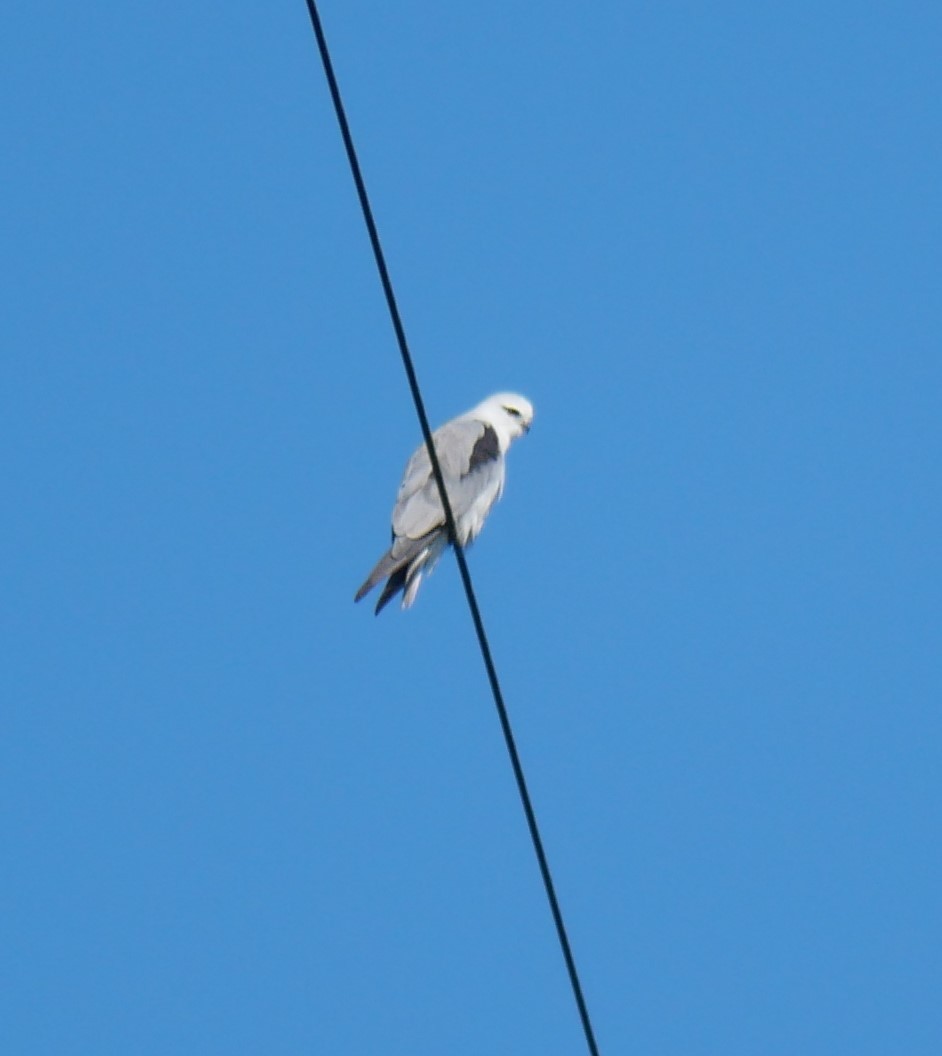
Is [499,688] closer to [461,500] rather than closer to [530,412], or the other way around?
[461,500]

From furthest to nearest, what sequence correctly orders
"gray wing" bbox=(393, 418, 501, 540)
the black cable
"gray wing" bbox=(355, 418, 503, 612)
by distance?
"gray wing" bbox=(393, 418, 501, 540)
"gray wing" bbox=(355, 418, 503, 612)
the black cable

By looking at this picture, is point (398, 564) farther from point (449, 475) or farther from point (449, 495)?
point (449, 475)

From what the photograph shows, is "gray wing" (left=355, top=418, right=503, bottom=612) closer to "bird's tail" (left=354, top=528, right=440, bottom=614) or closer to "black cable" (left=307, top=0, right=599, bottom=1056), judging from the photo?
"bird's tail" (left=354, top=528, right=440, bottom=614)

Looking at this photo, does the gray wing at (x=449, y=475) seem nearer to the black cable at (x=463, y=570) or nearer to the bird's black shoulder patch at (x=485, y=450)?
the bird's black shoulder patch at (x=485, y=450)

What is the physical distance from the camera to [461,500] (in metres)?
7.25

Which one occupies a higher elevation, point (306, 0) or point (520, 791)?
point (306, 0)

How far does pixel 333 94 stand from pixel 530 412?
5.63 meters

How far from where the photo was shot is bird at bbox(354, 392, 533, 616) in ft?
21.2

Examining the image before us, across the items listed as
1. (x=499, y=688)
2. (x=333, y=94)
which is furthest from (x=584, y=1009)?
(x=333, y=94)

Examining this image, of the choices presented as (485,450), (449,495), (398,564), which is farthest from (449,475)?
(398,564)

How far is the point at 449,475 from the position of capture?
7.33 metres

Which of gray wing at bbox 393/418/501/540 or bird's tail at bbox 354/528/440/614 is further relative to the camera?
gray wing at bbox 393/418/501/540

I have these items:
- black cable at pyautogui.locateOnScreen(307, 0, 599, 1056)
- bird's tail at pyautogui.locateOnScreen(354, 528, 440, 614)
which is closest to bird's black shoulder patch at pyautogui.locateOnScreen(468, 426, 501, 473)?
bird's tail at pyautogui.locateOnScreen(354, 528, 440, 614)

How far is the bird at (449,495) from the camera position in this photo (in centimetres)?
645
